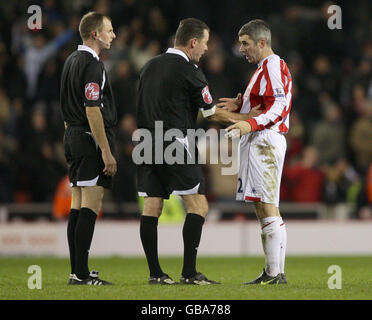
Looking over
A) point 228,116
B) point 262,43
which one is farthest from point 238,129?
point 262,43

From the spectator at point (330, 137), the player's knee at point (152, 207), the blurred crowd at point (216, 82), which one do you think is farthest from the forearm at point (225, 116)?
the spectator at point (330, 137)

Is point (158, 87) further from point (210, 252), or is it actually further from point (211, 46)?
point (211, 46)

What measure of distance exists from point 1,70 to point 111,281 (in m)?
9.26

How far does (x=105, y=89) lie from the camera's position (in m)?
7.89

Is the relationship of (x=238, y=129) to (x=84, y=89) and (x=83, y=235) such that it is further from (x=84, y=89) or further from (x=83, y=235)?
(x=83, y=235)

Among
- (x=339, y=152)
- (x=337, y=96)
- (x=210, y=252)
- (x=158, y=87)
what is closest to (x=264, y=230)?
(x=158, y=87)

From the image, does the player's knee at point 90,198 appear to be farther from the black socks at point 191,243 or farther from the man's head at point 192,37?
the man's head at point 192,37

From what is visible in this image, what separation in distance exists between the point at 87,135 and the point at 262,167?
154 cm

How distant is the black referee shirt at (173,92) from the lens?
25.6ft

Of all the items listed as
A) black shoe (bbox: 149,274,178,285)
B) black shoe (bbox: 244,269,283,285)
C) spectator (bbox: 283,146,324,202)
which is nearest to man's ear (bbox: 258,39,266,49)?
black shoe (bbox: 244,269,283,285)

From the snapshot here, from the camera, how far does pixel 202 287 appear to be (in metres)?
7.42

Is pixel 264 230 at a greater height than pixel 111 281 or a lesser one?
greater

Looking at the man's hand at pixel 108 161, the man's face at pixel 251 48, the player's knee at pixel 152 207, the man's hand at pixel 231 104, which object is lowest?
the player's knee at pixel 152 207

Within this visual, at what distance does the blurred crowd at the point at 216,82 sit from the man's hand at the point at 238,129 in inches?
275
